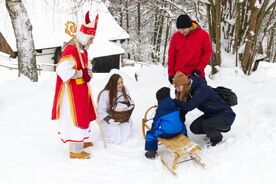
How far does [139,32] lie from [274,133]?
77.9ft

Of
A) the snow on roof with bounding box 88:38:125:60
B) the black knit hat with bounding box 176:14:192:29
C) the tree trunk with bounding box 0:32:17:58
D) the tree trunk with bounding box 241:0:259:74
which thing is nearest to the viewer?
the black knit hat with bounding box 176:14:192:29

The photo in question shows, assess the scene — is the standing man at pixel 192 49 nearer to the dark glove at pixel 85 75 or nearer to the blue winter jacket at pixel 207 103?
the blue winter jacket at pixel 207 103

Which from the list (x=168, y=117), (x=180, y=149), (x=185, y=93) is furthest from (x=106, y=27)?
(x=180, y=149)

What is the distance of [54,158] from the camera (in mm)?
4934

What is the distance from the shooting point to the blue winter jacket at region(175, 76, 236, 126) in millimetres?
4684

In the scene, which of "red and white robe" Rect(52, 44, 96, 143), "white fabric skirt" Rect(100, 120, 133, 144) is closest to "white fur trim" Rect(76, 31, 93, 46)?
"red and white robe" Rect(52, 44, 96, 143)

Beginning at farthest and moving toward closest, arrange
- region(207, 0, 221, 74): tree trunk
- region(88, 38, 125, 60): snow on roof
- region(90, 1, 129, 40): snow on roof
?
region(90, 1, 129, 40): snow on roof
region(88, 38, 125, 60): snow on roof
region(207, 0, 221, 74): tree trunk

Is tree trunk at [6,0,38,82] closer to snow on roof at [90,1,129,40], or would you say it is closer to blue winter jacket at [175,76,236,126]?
blue winter jacket at [175,76,236,126]

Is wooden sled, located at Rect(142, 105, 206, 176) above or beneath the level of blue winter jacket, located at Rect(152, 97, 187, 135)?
beneath

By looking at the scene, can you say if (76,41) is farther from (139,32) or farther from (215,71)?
(139,32)

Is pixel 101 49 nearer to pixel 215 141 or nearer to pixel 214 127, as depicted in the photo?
pixel 215 141

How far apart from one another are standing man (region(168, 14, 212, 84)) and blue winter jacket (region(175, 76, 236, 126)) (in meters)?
0.58

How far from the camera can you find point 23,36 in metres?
9.40

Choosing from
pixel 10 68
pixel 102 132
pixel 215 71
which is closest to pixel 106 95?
pixel 102 132
